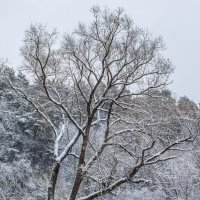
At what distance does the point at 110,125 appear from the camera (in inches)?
776

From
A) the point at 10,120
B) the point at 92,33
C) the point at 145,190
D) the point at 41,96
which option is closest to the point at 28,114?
the point at 10,120

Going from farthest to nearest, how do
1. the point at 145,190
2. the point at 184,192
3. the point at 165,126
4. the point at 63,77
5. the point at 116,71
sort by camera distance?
the point at 145,190 < the point at 184,192 < the point at 63,77 < the point at 116,71 < the point at 165,126

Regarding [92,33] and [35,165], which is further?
[35,165]

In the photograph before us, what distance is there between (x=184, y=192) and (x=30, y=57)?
1073 centimetres

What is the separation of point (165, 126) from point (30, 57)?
660 centimetres

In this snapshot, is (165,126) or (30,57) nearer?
(165,126)

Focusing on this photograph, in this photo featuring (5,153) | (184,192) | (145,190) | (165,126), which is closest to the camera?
(165,126)

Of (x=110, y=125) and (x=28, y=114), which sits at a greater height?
(x=28, y=114)

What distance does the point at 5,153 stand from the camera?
40.8 metres

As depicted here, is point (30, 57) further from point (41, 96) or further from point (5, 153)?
point (5, 153)

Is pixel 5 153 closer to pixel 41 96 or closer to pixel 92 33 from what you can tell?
pixel 41 96

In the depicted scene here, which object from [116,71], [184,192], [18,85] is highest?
[116,71]

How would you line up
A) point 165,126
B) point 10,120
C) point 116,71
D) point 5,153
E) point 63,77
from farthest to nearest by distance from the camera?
point 10,120 < point 5,153 < point 63,77 < point 116,71 < point 165,126

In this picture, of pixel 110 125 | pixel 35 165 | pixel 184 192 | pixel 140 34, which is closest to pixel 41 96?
pixel 110 125
